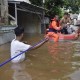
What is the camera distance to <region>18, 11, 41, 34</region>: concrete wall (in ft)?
97.6

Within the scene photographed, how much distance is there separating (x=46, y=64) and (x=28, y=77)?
75.1 inches

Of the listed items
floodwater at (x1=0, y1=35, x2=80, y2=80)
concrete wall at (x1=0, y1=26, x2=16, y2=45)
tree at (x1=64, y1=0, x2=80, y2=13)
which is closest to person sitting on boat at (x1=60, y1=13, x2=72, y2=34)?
concrete wall at (x1=0, y1=26, x2=16, y2=45)

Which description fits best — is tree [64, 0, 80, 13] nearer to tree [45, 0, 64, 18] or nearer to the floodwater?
tree [45, 0, 64, 18]

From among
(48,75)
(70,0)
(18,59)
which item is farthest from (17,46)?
(70,0)

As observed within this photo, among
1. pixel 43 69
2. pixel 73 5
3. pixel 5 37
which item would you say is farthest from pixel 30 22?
pixel 43 69

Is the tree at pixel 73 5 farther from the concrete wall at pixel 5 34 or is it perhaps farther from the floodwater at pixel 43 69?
the floodwater at pixel 43 69

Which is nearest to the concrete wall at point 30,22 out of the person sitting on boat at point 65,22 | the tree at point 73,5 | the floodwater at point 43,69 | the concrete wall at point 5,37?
the person sitting on boat at point 65,22

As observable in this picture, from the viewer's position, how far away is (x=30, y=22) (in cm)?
3011

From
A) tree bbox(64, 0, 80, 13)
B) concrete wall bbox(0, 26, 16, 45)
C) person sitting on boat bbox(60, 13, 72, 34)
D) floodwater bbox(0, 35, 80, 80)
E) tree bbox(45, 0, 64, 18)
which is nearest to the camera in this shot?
floodwater bbox(0, 35, 80, 80)

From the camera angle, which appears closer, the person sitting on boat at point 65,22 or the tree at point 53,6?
the person sitting on boat at point 65,22

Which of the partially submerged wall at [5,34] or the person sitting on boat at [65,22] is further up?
the person sitting on boat at [65,22]

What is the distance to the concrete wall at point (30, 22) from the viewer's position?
29.8 meters

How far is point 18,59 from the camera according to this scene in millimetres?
8867

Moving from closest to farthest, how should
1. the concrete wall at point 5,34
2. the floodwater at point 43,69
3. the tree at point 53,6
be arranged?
the floodwater at point 43,69 < the concrete wall at point 5,34 < the tree at point 53,6
